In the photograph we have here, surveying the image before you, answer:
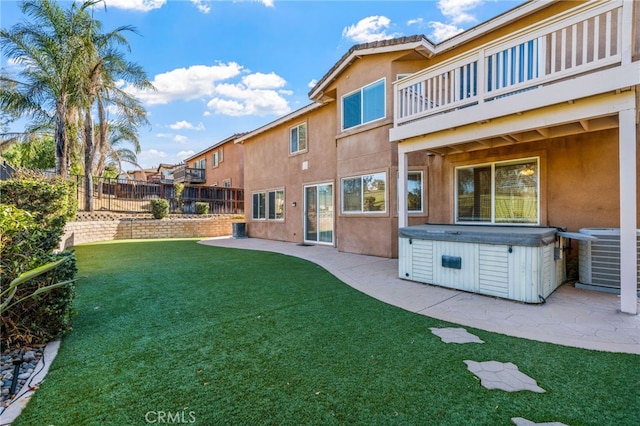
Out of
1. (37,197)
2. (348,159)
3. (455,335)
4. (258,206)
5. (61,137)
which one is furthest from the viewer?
(258,206)

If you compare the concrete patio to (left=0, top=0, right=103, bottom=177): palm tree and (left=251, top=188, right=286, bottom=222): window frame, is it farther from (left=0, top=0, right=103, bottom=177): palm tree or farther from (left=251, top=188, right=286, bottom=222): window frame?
(left=0, top=0, right=103, bottom=177): palm tree

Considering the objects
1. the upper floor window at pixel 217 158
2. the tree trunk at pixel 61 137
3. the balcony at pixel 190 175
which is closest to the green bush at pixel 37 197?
the tree trunk at pixel 61 137

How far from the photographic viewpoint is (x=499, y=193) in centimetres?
747

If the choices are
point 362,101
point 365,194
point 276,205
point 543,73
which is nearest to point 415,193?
point 365,194

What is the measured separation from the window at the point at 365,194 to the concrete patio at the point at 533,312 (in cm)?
309

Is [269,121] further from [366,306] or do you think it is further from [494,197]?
[366,306]

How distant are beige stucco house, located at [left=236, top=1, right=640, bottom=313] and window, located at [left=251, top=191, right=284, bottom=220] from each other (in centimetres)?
181

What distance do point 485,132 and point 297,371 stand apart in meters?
5.23

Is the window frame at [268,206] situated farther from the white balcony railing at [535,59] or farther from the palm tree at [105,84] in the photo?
the white balcony railing at [535,59]

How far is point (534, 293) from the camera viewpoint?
15.5 ft

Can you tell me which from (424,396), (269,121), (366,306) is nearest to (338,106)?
(269,121)

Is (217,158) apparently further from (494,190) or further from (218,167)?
(494,190)

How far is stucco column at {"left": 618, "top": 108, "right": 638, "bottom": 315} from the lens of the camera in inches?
163

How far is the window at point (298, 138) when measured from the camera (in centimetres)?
1291
